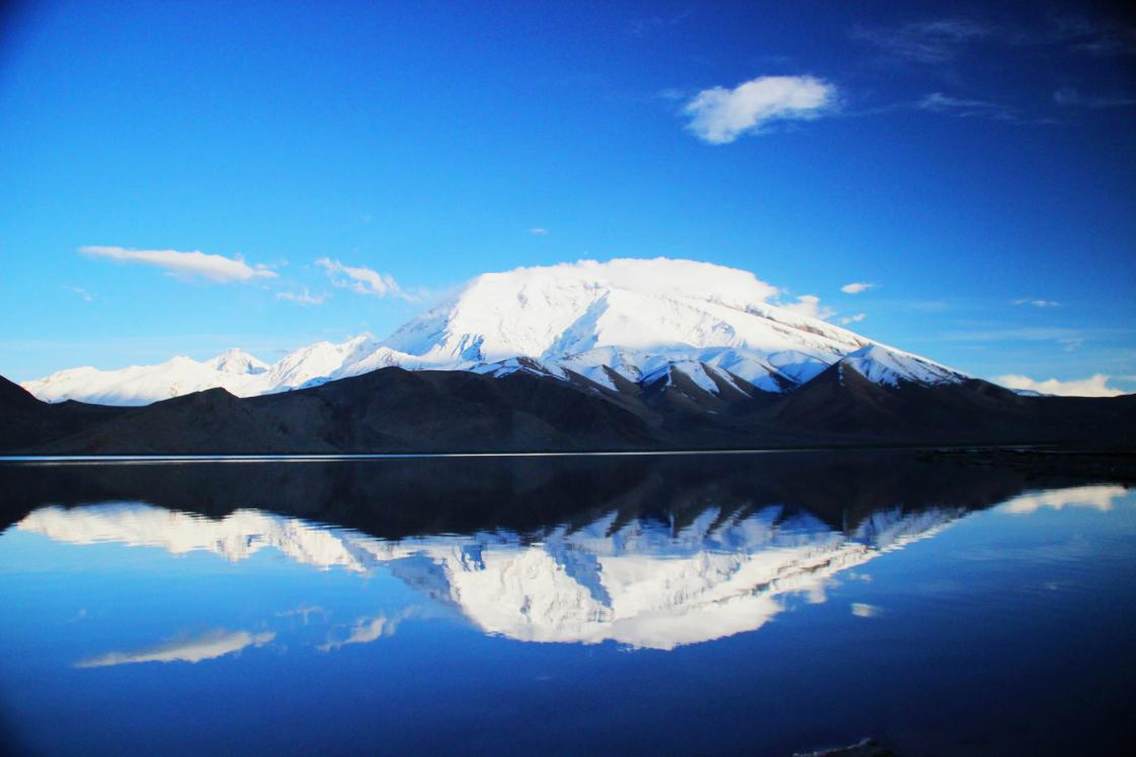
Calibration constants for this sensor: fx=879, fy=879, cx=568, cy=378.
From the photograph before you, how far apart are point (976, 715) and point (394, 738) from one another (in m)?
7.19

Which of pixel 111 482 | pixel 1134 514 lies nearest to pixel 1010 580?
pixel 1134 514

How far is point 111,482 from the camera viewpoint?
5738cm

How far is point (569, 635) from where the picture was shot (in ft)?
50.4

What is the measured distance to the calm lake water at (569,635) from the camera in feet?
35.0

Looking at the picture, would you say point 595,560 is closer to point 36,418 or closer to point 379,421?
point 379,421

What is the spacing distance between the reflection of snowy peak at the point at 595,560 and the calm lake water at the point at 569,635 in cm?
12

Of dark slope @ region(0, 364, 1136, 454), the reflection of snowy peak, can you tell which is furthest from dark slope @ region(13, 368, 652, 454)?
the reflection of snowy peak

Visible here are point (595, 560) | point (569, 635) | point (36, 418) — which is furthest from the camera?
point (36, 418)

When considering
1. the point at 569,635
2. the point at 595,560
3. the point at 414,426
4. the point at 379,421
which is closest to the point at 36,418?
the point at 379,421

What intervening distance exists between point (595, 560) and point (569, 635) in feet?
26.5

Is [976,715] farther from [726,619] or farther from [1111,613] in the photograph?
[1111,613]

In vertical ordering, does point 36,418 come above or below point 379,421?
above

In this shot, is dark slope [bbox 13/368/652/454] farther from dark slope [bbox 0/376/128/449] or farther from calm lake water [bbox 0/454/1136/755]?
calm lake water [bbox 0/454/1136/755]

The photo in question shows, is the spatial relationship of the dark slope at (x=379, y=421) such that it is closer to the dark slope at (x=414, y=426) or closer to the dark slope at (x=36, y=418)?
the dark slope at (x=414, y=426)
